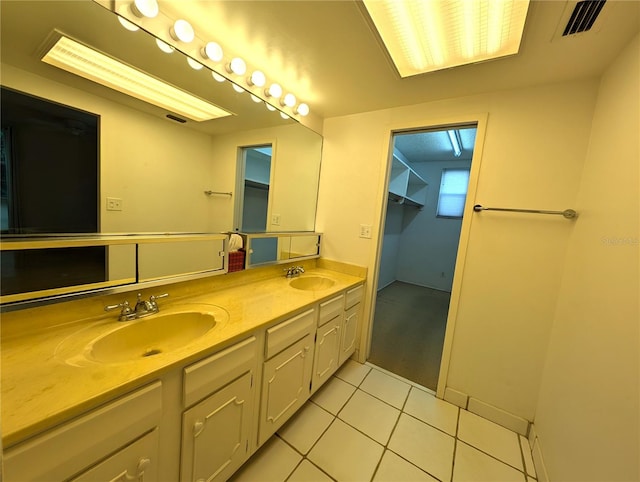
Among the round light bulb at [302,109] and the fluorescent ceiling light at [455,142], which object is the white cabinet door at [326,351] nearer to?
the round light bulb at [302,109]

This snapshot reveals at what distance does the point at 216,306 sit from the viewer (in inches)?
49.1

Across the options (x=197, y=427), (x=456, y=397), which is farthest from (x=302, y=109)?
(x=456, y=397)

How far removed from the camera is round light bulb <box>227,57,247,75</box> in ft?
4.49

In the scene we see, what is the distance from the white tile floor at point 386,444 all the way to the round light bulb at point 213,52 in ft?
6.91

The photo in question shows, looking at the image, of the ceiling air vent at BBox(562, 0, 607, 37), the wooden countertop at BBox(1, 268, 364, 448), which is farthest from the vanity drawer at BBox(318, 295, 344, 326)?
the ceiling air vent at BBox(562, 0, 607, 37)

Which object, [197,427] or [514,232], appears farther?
[514,232]

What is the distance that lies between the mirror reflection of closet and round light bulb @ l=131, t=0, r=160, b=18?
2.30ft

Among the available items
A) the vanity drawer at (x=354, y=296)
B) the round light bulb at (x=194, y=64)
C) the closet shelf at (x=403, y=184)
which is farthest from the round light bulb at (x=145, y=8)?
the closet shelf at (x=403, y=184)

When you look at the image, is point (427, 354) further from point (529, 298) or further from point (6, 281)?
point (6, 281)

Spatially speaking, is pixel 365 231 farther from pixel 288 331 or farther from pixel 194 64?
pixel 194 64

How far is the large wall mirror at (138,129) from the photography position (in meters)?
0.87

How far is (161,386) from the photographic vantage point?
2.58ft

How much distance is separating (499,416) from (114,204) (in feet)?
8.42

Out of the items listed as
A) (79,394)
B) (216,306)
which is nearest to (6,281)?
(79,394)
